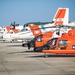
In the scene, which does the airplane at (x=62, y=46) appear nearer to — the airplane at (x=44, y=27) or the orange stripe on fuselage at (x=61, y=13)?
the airplane at (x=44, y=27)

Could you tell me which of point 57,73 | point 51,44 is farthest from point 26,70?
point 51,44

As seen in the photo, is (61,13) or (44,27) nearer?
(44,27)

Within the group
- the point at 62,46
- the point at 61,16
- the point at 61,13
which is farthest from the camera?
the point at 61,13

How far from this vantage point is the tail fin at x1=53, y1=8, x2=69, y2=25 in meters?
44.0

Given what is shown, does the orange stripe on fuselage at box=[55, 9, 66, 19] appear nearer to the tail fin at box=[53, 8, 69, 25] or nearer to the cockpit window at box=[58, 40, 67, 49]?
the tail fin at box=[53, 8, 69, 25]

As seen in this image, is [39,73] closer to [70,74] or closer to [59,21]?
[70,74]

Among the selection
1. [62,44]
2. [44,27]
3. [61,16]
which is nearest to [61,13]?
[61,16]

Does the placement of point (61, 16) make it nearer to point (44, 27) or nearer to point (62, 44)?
point (44, 27)

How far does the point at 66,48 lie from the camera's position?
936 inches

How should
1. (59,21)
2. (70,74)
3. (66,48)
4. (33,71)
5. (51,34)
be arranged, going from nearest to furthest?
(70,74), (33,71), (66,48), (51,34), (59,21)

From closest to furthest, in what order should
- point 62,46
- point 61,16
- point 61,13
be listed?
point 62,46 → point 61,16 → point 61,13

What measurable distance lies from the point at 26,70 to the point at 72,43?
856 centimetres

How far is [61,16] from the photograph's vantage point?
45.0 m

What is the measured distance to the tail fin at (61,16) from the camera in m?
44.0
